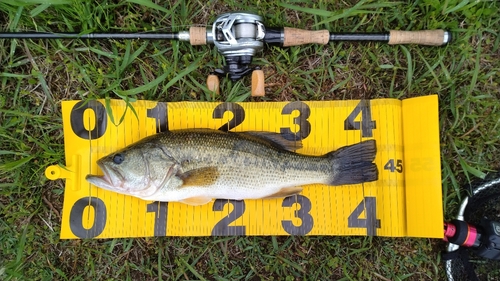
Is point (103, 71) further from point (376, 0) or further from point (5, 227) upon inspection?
point (376, 0)

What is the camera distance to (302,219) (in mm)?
3416

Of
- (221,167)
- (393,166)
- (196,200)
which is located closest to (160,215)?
(196,200)

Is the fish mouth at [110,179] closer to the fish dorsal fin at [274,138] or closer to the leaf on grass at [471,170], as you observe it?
the fish dorsal fin at [274,138]

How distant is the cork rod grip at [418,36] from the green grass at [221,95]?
0.51 ft

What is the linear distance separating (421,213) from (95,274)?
2.97m

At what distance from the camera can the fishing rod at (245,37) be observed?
123 inches

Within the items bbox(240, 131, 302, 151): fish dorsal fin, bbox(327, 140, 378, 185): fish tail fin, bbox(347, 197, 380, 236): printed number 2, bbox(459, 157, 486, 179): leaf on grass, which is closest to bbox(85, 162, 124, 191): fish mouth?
bbox(240, 131, 302, 151): fish dorsal fin

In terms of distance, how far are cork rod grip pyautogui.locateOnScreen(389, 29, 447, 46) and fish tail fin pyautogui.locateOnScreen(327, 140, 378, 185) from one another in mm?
966

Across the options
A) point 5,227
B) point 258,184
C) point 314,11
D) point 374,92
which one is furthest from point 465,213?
point 5,227

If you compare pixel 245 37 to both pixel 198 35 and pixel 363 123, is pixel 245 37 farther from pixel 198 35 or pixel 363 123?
pixel 363 123

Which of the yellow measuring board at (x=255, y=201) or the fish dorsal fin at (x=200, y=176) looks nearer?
the fish dorsal fin at (x=200, y=176)

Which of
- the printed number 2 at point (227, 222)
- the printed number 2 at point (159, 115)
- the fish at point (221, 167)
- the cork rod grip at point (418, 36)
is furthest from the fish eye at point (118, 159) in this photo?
the cork rod grip at point (418, 36)

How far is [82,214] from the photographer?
3.38 metres

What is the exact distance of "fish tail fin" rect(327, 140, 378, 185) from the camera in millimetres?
3188
